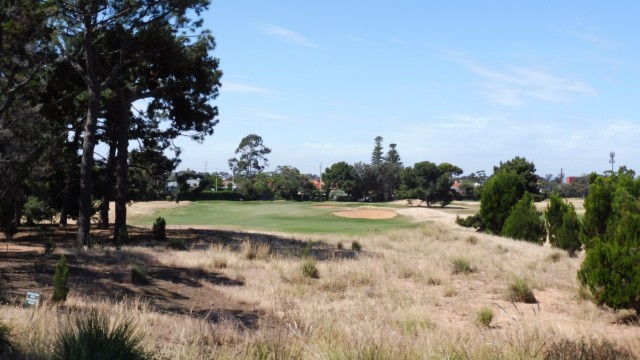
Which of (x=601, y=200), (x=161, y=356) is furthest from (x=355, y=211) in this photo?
(x=161, y=356)

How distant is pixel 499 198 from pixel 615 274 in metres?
22.4

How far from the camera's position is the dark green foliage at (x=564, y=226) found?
23078 millimetres

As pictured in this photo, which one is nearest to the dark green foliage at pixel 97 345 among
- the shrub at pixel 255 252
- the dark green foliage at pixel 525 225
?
the shrub at pixel 255 252

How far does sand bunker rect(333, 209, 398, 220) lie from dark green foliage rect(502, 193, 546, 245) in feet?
86.1

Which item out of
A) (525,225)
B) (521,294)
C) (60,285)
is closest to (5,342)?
(60,285)

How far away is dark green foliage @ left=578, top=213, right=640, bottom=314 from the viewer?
11219 millimetres

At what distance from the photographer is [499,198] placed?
3328cm

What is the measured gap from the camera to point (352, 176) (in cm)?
10694

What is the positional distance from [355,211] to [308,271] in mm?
46743

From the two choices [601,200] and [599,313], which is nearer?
[599,313]

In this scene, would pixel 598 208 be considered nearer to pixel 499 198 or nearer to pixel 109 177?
pixel 499 198

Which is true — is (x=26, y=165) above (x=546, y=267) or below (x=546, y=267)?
above

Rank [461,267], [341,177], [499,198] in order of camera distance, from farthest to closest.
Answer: [341,177]
[499,198]
[461,267]

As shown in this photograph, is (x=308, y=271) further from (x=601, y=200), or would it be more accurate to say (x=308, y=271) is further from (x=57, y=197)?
(x=57, y=197)
